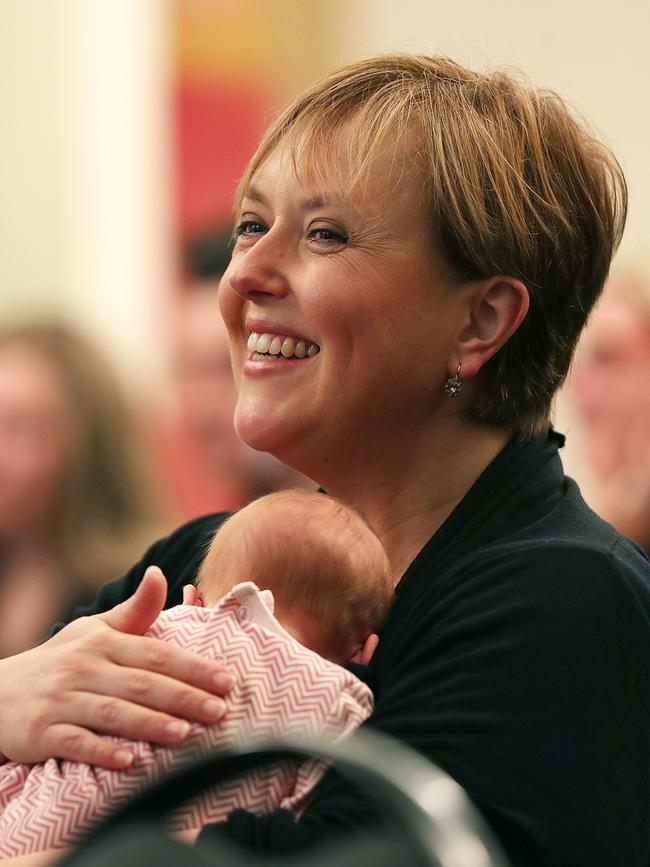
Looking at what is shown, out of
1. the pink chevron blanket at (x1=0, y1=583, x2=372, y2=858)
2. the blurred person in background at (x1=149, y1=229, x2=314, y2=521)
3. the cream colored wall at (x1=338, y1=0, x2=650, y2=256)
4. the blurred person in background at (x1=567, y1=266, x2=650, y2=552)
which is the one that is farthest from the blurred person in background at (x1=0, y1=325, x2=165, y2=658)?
the cream colored wall at (x1=338, y1=0, x2=650, y2=256)

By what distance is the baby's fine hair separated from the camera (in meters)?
1.91

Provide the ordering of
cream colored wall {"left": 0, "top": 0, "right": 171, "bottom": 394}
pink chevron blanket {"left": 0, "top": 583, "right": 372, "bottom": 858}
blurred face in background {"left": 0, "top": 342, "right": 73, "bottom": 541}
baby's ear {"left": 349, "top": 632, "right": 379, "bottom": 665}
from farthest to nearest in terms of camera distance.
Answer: cream colored wall {"left": 0, "top": 0, "right": 171, "bottom": 394} → blurred face in background {"left": 0, "top": 342, "right": 73, "bottom": 541} → baby's ear {"left": 349, "top": 632, "right": 379, "bottom": 665} → pink chevron blanket {"left": 0, "top": 583, "right": 372, "bottom": 858}

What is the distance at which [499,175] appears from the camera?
2.17m

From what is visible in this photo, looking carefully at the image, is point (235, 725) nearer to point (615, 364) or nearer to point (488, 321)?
point (488, 321)

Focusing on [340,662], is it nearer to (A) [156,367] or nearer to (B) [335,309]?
(B) [335,309]

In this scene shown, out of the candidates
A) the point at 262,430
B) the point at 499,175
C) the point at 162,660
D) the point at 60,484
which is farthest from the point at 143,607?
the point at 60,484

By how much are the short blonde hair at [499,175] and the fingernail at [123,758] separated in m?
0.83

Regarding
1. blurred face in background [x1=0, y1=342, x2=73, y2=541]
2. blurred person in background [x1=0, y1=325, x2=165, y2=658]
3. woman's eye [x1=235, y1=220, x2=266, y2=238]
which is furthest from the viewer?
blurred face in background [x1=0, y1=342, x2=73, y2=541]

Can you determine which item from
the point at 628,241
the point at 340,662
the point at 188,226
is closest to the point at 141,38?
the point at 188,226

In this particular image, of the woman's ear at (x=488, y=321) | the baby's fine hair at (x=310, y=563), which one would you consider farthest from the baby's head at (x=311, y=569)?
the woman's ear at (x=488, y=321)

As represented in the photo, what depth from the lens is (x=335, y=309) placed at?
85.3 inches

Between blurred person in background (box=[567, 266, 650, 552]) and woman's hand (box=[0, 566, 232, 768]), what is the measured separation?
9.06ft

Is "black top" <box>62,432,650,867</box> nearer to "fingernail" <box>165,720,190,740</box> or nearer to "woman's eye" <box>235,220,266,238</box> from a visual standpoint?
"fingernail" <box>165,720,190,740</box>

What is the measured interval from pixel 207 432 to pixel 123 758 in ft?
11.6
